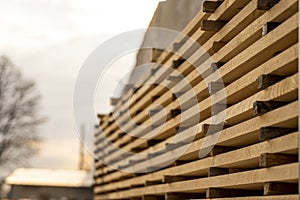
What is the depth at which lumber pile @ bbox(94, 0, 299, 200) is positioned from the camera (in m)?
2.80

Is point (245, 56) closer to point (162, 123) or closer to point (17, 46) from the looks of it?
point (162, 123)

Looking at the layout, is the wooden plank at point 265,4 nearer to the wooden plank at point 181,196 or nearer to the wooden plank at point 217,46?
the wooden plank at point 217,46

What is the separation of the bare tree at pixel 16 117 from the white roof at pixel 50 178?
52cm

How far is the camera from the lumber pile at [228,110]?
2.80 meters

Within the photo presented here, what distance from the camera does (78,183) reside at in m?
10.8

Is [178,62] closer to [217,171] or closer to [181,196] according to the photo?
[181,196]

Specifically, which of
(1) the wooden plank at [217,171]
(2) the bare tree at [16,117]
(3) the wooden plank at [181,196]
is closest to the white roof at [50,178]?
(2) the bare tree at [16,117]

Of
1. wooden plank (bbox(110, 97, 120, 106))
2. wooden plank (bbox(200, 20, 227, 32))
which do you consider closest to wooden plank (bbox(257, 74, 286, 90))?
wooden plank (bbox(200, 20, 227, 32))

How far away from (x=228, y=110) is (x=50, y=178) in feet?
25.7

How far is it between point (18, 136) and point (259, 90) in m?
9.15

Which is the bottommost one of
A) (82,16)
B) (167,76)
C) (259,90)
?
(259,90)

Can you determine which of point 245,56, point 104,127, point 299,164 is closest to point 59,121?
point 104,127

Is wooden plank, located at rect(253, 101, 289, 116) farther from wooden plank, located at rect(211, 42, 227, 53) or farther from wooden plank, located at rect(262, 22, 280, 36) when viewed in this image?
wooden plank, located at rect(211, 42, 227, 53)

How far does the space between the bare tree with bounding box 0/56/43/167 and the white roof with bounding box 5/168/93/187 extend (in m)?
0.52
